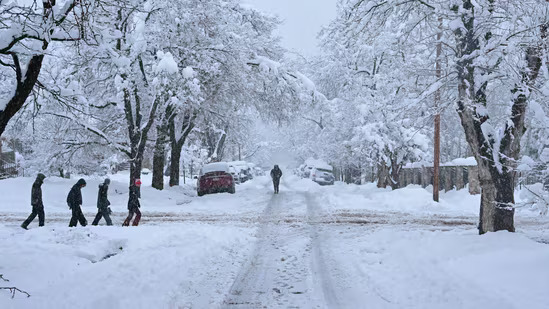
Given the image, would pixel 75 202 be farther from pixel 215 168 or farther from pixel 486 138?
pixel 215 168

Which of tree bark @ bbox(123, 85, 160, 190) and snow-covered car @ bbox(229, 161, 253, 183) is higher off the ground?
tree bark @ bbox(123, 85, 160, 190)

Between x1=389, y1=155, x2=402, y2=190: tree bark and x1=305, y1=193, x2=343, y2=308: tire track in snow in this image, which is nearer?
x1=305, y1=193, x2=343, y2=308: tire track in snow

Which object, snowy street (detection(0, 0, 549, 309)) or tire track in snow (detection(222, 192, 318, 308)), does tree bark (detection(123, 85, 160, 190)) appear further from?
tire track in snow (detection(222, 192, 318, 308))

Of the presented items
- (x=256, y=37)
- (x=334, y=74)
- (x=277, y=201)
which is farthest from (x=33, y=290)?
(x=334, y=74)

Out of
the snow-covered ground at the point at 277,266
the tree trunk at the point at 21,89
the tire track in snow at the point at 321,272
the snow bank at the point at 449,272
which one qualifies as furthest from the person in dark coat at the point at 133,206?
the tree trunk at the point at 21,89

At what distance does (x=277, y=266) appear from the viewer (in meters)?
8.26

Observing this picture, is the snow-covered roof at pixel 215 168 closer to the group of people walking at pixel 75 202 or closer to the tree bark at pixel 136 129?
the tree bark at pixel 136 129

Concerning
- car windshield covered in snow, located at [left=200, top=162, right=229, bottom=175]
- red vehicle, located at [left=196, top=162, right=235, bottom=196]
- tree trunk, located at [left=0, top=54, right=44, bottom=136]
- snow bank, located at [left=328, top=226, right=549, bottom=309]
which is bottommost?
snow bank, located at [left=328, top=226, right=549, bottom=309]

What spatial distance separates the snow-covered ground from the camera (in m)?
5.93

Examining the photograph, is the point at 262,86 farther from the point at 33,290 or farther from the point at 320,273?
the point at 33,290

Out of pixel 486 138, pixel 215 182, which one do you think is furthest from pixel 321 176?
pixel 486 138

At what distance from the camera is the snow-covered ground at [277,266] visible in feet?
19.5

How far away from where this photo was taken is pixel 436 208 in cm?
1836

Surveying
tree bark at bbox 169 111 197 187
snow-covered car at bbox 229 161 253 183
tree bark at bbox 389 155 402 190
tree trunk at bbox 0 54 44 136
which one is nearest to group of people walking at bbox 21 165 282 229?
tree trunk at bbox 0 54 44 136
